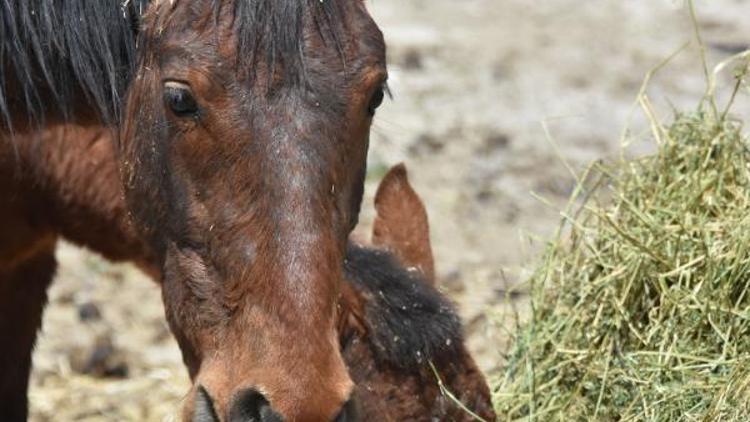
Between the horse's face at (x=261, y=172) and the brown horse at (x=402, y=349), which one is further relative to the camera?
the brown horse at (x=402, y=349)

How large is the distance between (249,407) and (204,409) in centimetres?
17

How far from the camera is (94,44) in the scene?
3.85 m

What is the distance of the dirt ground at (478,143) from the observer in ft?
21.0

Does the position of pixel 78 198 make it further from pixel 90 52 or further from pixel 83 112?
pixel 90 52

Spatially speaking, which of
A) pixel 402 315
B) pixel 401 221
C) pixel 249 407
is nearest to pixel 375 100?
pixel 402 315

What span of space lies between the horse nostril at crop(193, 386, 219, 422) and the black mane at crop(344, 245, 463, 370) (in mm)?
686

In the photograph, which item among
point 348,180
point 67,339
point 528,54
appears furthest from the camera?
point 528,54

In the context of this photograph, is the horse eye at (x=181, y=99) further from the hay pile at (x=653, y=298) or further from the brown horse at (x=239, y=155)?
the hay pile at (x=653, y=298)

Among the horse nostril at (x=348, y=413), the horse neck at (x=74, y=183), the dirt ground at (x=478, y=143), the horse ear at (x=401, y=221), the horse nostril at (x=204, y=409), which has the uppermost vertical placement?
the horse nostril at (x=348, y=413)

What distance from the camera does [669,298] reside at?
4242mm

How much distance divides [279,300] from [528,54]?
682 centimetres

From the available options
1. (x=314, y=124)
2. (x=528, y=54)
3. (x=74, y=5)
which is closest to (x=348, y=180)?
(x=314, y=124)

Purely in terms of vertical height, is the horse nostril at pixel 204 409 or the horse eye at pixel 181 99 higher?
the horse eye at pixel 181 99

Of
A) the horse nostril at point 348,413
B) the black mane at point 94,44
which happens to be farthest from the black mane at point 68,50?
the horse nostril at point 348,413
